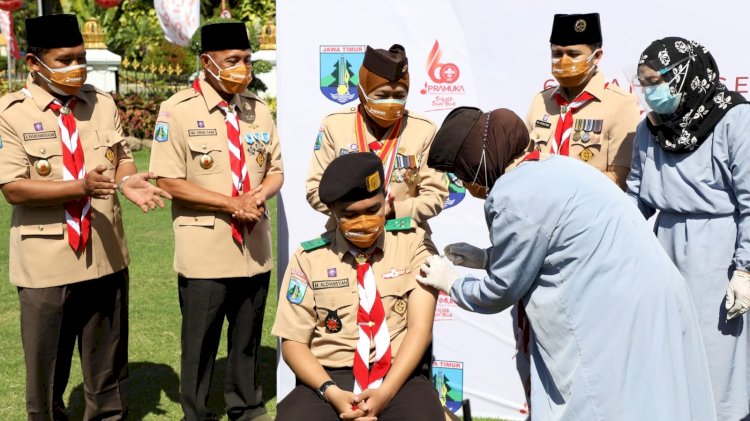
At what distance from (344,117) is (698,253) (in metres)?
1.73

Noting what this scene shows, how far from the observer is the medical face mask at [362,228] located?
3715 mm

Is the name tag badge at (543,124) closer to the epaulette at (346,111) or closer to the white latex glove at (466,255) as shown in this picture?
the epaulette at (346,111)

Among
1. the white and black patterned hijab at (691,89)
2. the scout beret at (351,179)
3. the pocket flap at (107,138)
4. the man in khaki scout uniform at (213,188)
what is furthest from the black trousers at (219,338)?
the white and black patterned hijab at (691,89)

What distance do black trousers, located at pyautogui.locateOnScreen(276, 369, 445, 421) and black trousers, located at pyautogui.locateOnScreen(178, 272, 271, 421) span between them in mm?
1038

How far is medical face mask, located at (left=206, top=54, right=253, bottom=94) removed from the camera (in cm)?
461

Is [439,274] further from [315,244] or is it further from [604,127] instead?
[604,127]

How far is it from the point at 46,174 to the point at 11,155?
0.58 feet

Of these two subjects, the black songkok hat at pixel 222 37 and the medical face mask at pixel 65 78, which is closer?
the medical face mask at pixel 65 78

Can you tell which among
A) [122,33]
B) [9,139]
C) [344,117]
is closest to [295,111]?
[344,117]

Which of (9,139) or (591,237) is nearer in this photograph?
(591,237)

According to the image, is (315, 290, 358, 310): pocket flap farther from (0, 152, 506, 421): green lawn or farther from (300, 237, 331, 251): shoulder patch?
(0, 152, 506, 421): green lawn

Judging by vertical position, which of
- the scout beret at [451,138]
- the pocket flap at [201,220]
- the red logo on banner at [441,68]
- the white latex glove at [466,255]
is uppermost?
the red logo on banner at [441,68]

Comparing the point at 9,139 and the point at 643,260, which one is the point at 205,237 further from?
the point at 643,260

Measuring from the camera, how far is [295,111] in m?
4.98
